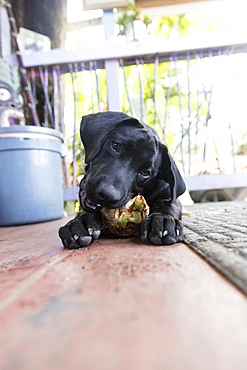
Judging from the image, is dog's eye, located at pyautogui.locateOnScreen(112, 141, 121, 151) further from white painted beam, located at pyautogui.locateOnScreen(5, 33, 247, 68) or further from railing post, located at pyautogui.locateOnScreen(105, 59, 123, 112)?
white painted beam, located at pyautogui.locateOnScreen(5, 33, 247, 68)

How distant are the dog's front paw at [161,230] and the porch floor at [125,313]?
156 mm

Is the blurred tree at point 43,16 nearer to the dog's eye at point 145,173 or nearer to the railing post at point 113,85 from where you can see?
the railing post at point 113,85

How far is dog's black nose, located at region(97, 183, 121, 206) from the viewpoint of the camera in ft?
3.35

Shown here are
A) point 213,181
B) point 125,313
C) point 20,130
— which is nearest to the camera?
point 125,313

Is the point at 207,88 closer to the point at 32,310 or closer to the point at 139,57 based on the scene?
the point at 139,57

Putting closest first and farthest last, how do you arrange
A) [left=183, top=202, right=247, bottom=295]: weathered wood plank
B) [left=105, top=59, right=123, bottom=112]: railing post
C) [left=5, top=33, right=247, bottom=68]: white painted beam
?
[left=183, top=202, right=247, bottom=295]: weathered wood plank, [left=5, top=33, right=247, bottom=68]: white painted beam, [left=105, top=59, right=123, bottom=112]: railing post

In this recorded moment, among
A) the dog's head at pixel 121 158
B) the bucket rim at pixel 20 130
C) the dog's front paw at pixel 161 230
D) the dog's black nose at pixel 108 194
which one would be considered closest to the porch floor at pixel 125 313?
the dog's front paw at pixel 161 230

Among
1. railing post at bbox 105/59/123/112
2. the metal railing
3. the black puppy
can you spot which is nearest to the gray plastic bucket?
the metal railing

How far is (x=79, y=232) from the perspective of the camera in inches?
41.4

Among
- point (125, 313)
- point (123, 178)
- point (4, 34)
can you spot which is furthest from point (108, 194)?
point (4, 34)

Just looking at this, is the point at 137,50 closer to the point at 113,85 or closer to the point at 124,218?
the point at 113,85

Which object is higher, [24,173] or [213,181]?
[24,173]

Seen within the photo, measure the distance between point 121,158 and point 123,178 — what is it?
0.12 m

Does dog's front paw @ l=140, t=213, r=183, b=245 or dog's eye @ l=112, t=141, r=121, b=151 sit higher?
dog's eye @ l=112, t=141, r=121, b=151
